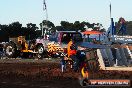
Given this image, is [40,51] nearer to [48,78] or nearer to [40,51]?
[40,51]

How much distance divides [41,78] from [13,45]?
17.5m

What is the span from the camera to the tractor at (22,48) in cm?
3547

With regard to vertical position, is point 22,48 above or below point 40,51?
above

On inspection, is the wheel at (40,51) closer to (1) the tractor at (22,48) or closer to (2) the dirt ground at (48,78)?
(1) the tractor at (22,48)

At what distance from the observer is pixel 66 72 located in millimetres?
20703

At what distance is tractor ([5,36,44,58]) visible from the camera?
116 ft

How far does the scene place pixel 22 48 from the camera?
119ft

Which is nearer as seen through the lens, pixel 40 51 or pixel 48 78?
pixel 48 78

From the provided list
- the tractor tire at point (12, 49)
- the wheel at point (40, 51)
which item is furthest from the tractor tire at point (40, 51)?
the tractor tire at point (12, 49)

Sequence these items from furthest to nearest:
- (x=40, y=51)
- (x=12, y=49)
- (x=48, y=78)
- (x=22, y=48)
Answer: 1. (x=22, y=48)
2. (x=12, y=49)
3. (x=40, y=51)
4. (x=48, y=78)

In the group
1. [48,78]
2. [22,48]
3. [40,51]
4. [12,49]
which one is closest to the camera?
[48,78]

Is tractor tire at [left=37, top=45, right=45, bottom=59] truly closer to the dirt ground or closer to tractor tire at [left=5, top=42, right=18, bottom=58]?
tractor tire at [left=5, top=42, right=18, bottom=58]

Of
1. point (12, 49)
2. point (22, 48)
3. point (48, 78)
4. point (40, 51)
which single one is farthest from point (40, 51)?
point (48, 78)

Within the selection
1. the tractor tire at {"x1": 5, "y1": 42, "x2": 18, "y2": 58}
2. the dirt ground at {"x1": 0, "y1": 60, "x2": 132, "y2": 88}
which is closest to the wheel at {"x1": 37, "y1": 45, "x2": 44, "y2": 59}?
the tractor tire at {"x1": 5, "y1": 42, "x2": 18, "y2": 58}
